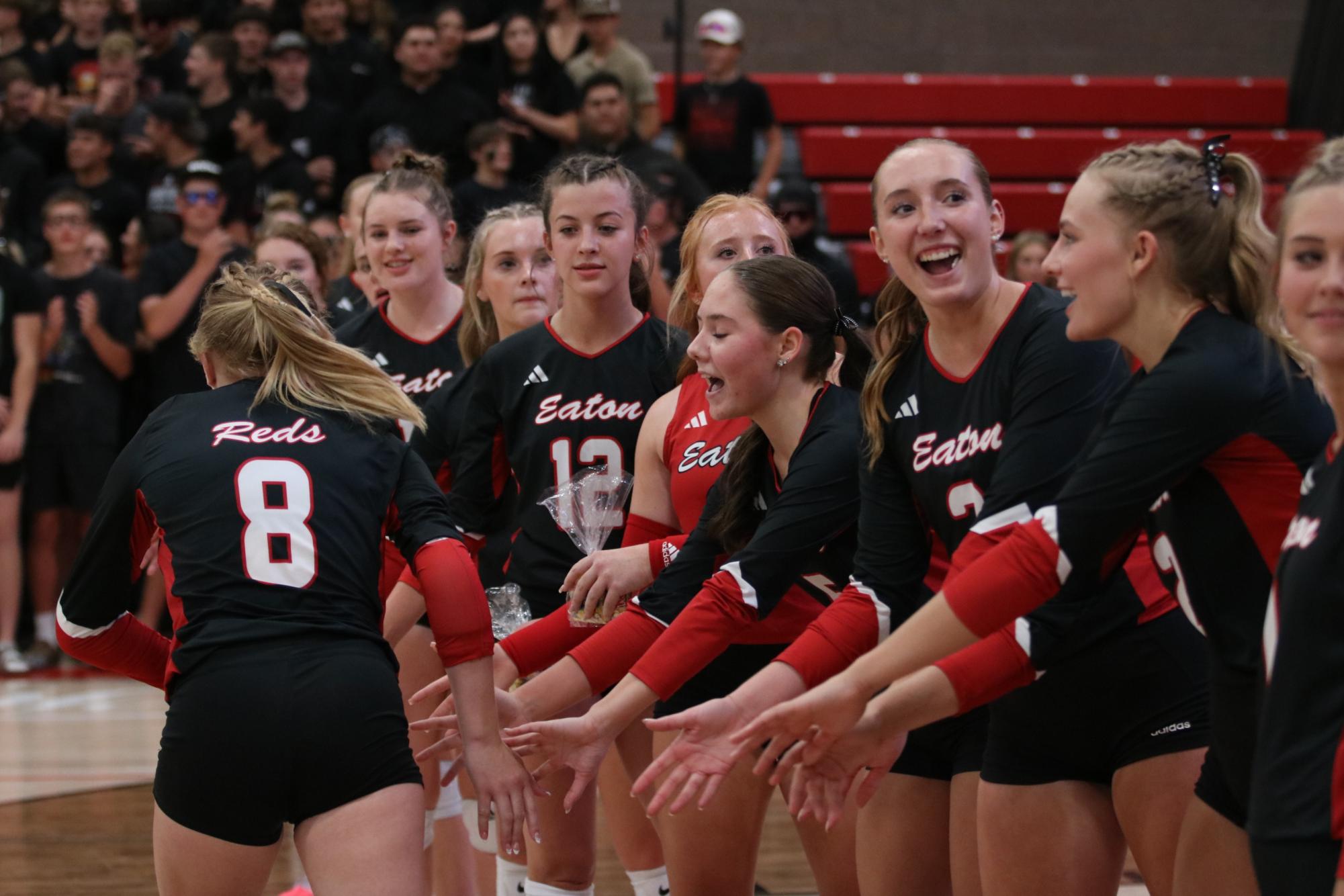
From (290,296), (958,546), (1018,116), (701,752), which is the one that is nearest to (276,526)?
(290,296)

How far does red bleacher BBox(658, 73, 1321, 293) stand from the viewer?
37.8 feet

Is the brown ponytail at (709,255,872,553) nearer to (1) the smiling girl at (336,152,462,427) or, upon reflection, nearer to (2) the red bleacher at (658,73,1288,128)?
(1) the smiling girl at (336,152,462,427)

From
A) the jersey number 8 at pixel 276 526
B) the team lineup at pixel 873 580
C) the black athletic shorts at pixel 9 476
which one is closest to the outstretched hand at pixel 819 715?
the team lineup at pixel 873 580

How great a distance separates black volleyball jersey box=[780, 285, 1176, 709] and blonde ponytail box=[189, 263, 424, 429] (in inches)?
34.8

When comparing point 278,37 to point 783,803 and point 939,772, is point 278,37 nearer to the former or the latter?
point 783,803

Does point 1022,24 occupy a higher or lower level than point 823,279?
higher

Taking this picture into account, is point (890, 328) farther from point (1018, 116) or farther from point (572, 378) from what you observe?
point (1018, 116)

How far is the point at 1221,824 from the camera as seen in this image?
2.52m

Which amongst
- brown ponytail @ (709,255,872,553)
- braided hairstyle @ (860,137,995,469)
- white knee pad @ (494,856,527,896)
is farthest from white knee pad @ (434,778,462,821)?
braided hairstyle @ (860,137,995,469)

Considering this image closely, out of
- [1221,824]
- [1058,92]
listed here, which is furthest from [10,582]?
[1058,92]

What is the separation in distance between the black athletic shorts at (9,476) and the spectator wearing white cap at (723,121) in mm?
4189

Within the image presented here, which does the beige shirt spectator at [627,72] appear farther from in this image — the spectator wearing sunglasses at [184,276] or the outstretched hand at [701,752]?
the outstretched hand at [701,752]

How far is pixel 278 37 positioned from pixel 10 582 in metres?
3.69

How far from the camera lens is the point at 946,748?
3.15 metres
